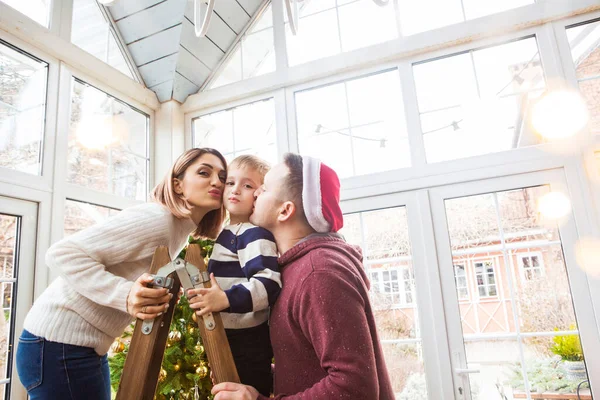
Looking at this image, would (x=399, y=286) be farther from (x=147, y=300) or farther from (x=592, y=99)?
(x=147, y=300)

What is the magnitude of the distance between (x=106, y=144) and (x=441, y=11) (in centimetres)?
254

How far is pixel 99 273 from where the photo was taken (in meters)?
1.11

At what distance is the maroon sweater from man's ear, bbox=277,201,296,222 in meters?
0.09

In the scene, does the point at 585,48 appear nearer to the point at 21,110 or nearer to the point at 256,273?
the point at 256,273

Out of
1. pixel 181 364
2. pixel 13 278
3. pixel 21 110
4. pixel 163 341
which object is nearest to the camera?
pixel 163 341

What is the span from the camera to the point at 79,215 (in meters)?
2.64

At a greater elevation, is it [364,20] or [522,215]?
[364,20]

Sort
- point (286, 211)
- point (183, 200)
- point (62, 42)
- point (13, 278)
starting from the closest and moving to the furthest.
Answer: point (286, 211) < point (183, 200) < point (13, 278) < point (62, 42)

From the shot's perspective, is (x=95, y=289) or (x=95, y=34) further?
(x=95, y=34)

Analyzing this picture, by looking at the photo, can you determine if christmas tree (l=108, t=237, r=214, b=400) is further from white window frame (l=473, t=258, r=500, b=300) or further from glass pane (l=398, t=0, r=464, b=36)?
glass pane (l=398, t=0, r=464, b=36)

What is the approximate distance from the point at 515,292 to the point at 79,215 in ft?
8.95

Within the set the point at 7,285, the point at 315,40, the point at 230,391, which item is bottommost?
the point at 230,391

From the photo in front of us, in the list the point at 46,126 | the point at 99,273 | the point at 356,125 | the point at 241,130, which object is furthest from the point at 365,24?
the point at 99,273

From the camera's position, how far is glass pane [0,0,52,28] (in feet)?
7.93
